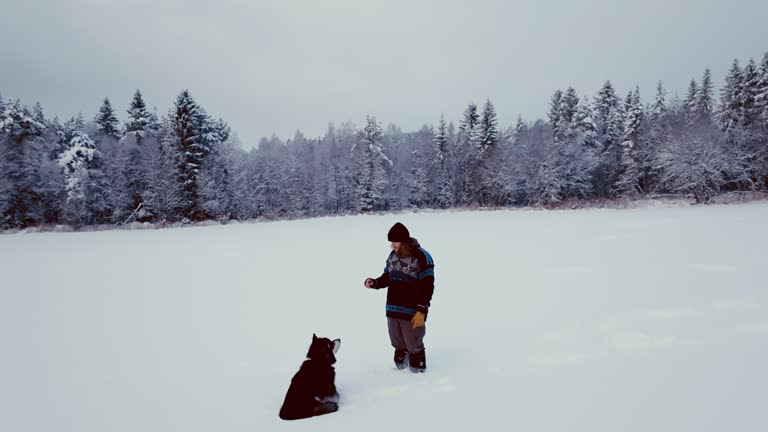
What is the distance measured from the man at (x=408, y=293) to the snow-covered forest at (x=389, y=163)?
32273 mm

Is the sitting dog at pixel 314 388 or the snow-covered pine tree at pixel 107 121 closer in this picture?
the sitting dog at pixel 314 388

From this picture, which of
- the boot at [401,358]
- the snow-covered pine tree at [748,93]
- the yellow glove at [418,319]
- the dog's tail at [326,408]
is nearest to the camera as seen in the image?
the dog's tail at [326,408]

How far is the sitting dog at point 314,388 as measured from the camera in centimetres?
350

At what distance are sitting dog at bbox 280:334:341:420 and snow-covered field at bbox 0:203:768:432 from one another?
12 centimetres

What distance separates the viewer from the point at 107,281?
9.85 metres

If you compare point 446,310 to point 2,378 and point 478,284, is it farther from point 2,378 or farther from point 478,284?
point 2,378

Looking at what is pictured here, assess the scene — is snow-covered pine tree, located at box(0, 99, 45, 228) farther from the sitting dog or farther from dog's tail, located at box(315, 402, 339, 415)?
dog's tail, located at box(315, 402, 339, 415)

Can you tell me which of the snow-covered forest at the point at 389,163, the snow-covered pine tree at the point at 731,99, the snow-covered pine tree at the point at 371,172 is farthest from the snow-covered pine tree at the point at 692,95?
the snow-covered pine tree at the point at 371,172

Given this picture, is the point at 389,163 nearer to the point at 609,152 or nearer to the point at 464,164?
the point at 464,164

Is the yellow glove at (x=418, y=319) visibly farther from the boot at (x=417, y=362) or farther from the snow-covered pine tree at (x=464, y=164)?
the snow-covered pine tree at (x=464, y=164)

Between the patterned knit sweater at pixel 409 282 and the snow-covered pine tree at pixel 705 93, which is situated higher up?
the snow-covered pine tree at pixel 705 93

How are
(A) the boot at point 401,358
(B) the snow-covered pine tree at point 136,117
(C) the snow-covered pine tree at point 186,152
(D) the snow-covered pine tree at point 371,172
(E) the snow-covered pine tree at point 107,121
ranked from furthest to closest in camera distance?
(D) the snow-covered pine tree at point 371,172, (E) the snow-covered pine tree at point 107,121, (B) the snow-covered pine tree at point 136,117, (C) the snow-covered pine tree at point 186,152, (A) the boot at point 401,358

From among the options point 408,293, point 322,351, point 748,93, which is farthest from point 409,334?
point 748,93

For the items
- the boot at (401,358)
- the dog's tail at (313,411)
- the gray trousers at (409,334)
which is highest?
the gray trousers at (409,334)
